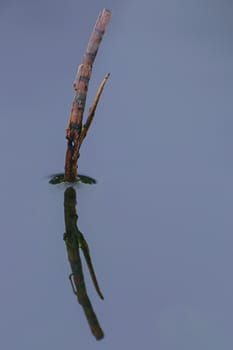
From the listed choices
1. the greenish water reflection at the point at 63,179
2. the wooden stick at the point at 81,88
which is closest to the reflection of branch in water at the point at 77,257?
the greenish water reflection at the point at 63,179

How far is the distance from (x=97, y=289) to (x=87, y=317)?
82mm

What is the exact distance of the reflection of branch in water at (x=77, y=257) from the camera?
122 cm

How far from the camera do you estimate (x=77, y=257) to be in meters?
1.39

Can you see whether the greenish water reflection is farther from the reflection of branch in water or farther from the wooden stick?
the wooden stick

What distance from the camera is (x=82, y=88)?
1.46 metres

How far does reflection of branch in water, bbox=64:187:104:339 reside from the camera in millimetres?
1222

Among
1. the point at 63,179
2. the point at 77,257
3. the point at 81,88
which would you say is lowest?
the point at 77,257

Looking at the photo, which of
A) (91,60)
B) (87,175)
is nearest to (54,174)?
(87,175)

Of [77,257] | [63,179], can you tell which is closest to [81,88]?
[63,179]

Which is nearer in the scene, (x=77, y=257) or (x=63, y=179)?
(x=77, y=257)

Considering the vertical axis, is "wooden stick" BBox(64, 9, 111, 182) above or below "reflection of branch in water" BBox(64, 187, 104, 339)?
above

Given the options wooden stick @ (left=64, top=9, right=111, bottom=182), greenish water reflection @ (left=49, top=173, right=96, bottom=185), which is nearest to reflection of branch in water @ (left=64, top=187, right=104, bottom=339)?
greenish water reflection @ (left=49, top=173, right=96, bottom=185)

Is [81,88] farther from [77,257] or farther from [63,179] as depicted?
[77,257]

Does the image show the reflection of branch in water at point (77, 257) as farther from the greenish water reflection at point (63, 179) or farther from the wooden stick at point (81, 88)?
the wooden stick at point (81, 88)
